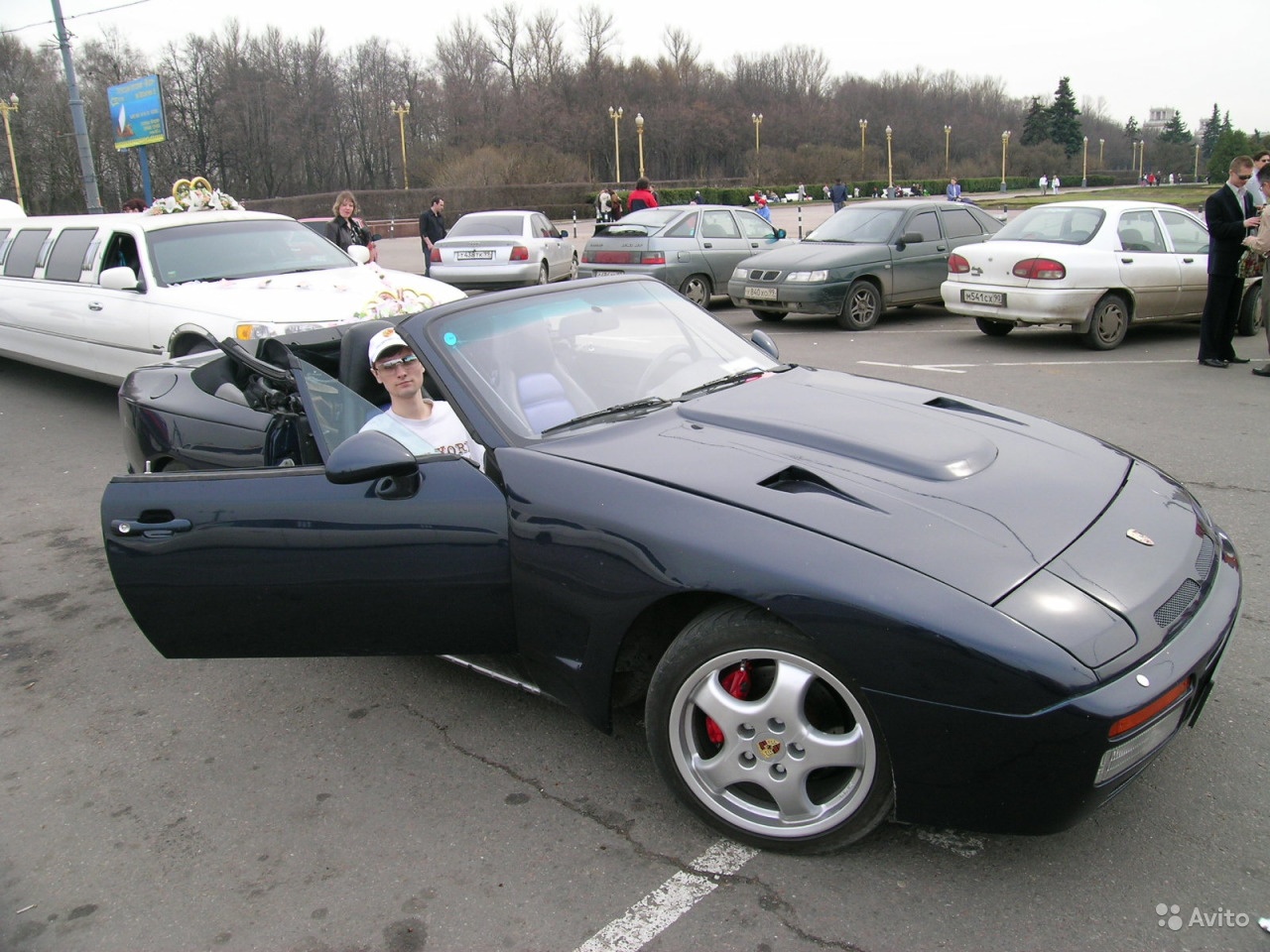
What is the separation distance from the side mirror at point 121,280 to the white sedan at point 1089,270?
26.0 feet

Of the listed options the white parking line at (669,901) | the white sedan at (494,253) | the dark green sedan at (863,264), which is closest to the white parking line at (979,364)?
the dark green sedan at (863,264)

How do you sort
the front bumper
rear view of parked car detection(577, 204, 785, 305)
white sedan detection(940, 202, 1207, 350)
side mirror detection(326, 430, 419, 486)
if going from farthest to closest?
1. rear view of parked car detection(577, 204, 785, 305)
2. the front bumper
3. white sedan detection(940, 202, 1207, 350)
4. side mirror detection(326, 430, 419, 486)

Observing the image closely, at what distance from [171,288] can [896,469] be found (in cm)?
663

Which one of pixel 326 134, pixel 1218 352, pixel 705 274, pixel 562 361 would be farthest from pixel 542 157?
pixel 562 361

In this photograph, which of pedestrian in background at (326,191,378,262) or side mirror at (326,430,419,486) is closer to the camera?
side mirror at (326,430,419,486)

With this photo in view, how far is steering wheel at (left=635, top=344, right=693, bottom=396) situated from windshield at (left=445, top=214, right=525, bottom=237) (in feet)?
45.2

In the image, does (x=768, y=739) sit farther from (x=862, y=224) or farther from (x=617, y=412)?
(x=862, y=224)

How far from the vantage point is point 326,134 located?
87688 mm

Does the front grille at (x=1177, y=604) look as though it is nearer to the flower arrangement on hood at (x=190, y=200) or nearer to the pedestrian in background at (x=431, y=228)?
the flower arrangement on hood at (x=190, y=200)

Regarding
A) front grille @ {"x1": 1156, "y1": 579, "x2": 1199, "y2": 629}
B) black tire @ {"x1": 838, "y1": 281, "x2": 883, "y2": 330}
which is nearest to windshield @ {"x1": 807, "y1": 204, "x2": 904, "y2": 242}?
black tire @ {"x1": 838, "y1": 281, "x2": 883, "y2": 330}

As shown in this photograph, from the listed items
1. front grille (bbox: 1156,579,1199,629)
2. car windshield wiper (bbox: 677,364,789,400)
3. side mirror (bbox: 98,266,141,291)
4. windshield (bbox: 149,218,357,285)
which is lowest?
front grille (bbox: 1156,579,1199,629)

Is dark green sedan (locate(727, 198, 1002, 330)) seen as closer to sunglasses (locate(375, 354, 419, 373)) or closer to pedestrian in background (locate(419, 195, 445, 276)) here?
pedestrian in background (locate(419, 195, 445, 276))

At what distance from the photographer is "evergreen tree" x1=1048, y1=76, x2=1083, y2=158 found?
389 ft

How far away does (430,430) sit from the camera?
10.8 feet
